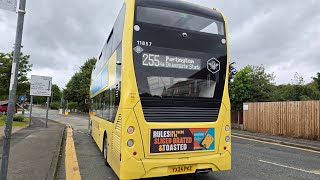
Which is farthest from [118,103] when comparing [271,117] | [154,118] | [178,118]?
[271,117]

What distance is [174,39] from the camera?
18.4 feet

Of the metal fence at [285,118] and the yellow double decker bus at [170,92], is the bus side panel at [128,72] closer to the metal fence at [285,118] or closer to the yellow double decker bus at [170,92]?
the yellow double decker bus at [170,92]

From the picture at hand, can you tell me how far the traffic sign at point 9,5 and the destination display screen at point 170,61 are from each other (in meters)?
2.37

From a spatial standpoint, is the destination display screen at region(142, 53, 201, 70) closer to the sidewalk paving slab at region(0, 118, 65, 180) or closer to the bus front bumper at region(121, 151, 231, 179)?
the bus front bumper at region(121, 151, 231, 179)

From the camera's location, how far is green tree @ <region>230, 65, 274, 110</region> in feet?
76.0

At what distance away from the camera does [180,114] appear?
553cm

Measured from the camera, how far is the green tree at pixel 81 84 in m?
56.7

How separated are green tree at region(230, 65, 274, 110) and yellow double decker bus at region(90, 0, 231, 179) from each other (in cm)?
1802

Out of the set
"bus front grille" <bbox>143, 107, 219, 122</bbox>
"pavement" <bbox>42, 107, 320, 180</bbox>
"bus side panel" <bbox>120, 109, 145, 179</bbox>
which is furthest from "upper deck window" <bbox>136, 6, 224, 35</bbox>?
"pavement" <bbox>42, 107, 320, 180</bbox>

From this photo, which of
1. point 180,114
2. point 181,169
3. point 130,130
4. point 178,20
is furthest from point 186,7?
point 181,169

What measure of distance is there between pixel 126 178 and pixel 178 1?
12.4 feet

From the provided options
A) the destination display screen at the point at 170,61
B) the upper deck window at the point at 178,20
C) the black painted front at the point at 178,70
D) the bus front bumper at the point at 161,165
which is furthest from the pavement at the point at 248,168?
the upper deck window at the point at 178,20

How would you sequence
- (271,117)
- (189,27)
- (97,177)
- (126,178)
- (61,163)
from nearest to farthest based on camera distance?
(126,178) → (189,27) → (97,177) → (61,163) → (271,117)

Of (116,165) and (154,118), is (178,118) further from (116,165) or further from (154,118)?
(116,165)
